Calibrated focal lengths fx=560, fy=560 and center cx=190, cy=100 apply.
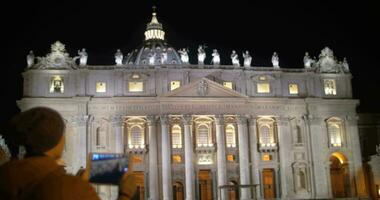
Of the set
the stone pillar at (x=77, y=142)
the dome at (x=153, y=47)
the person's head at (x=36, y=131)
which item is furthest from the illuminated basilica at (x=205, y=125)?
the person's head at (x=36, y=131)

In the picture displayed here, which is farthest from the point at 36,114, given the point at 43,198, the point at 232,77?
the point at 232,77

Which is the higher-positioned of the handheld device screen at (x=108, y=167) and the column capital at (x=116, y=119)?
the column capital at (x=116, y=119)

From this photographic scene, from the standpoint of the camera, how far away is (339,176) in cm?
6362

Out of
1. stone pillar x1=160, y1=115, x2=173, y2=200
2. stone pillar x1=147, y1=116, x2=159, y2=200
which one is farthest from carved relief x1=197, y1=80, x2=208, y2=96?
stone pillar x1=147, y1=116, x2=159, y2=200

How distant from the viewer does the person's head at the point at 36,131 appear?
3.13 metres

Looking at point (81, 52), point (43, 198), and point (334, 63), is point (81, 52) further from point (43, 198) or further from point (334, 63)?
point (43, 198)

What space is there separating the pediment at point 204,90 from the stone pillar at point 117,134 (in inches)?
209

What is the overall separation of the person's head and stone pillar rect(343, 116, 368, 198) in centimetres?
6064

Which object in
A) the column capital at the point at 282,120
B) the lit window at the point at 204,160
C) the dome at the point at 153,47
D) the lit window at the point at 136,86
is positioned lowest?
the lit window at the point at 204,160

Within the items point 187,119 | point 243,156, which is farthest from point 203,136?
point 243,156

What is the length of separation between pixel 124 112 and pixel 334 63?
25226mm

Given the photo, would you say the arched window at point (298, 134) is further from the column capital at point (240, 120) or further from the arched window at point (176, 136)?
the arched window at point (176, 136)

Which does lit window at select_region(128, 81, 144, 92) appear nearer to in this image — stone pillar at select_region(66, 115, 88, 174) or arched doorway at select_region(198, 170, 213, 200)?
stone pillar at select_region(66, 115, 88, 174)

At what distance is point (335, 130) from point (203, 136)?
1548 cm
